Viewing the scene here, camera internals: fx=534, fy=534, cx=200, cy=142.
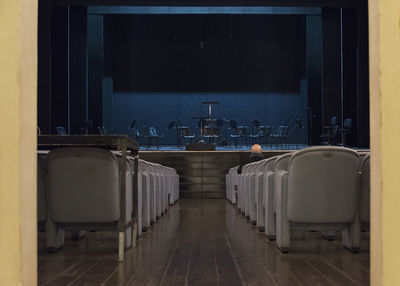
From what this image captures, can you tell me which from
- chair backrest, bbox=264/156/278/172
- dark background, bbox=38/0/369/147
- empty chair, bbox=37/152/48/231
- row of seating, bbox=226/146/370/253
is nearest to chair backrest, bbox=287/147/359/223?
row of seating, bbox=226/146/370/253

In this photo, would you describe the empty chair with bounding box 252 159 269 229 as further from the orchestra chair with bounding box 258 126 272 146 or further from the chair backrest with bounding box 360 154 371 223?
the orchestra chair with bounding box 258 126 272 146

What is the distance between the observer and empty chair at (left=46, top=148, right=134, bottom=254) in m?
3.61

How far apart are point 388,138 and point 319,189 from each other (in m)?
1.84

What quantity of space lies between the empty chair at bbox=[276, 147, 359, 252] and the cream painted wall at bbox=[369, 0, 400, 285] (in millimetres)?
1750

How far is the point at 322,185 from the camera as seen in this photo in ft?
12.2

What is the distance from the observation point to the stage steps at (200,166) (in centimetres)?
1198

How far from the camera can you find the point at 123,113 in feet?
57.5

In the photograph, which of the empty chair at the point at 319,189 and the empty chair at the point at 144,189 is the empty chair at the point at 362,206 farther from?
the empty chair at the point at 144,189

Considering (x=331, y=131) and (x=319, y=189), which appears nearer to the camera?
(x=319, y=189)

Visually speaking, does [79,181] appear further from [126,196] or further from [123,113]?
[123,113]

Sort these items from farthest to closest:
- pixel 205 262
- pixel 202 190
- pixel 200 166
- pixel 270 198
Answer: pixel 200 166 → pixel 202 190 → pixel 270 198 → pixel 205 262

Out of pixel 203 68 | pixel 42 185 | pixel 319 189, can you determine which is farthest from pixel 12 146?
pixel 203 68

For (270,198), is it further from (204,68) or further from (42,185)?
(204,68)

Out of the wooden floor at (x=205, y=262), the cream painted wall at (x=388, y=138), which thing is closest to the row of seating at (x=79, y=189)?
the wooden floor at (x=205, y=262)
